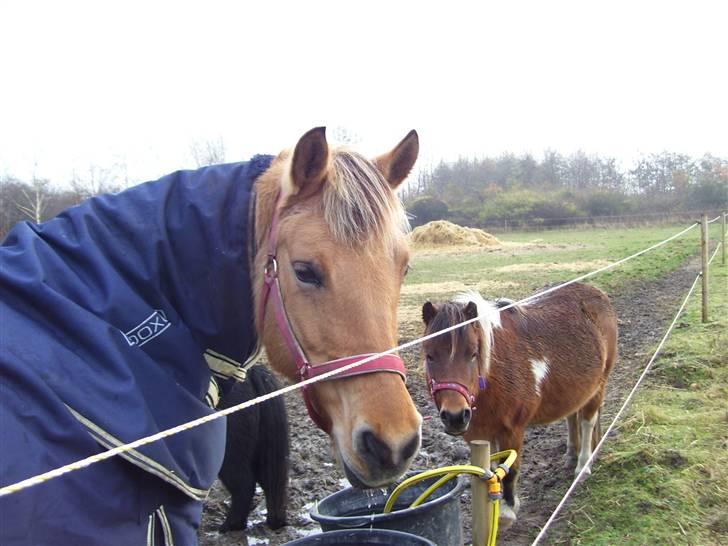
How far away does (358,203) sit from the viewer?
1759 mm

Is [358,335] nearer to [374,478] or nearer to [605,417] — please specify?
[374,478]

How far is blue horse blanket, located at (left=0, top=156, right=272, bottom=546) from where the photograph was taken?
1.31 meters

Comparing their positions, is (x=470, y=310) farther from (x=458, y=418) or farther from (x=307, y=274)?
(x=307, y=274)

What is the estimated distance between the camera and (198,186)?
184cm

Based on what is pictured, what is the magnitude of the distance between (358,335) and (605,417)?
5150 mm

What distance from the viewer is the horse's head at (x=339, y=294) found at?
1.54 m

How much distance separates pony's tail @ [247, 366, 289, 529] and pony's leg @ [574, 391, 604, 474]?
2658 mm

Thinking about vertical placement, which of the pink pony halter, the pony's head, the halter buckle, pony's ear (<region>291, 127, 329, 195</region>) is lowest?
the pony's head

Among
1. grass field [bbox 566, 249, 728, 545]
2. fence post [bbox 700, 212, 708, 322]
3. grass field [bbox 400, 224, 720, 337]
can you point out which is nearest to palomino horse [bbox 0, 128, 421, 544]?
grass field [bbox 566, 249, 728, 545]

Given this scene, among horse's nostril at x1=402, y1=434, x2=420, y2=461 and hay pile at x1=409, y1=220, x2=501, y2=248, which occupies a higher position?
horse's nostril at x1=402, y1=434, x2=420, y2=461

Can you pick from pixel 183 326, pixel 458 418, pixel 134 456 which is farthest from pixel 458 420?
pixel 134 456

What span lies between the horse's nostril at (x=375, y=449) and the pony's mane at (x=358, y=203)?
0.61 meters

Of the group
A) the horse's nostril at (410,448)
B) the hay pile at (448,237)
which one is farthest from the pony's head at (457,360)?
the hay pile at (448,237)

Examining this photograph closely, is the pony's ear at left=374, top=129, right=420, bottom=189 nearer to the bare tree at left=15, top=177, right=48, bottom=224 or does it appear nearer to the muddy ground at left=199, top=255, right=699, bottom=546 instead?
the muddy ground at left=199, top=255, right=699, bottom=546
